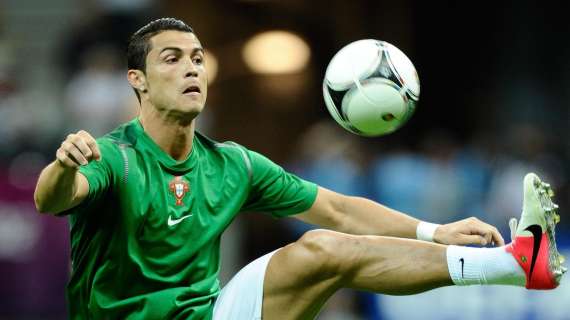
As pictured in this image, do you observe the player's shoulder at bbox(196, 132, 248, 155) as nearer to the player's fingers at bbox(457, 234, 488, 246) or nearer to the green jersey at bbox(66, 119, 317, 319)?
the green jersey at bbox(66, 119, 317, 319)

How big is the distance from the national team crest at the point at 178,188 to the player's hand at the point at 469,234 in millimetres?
1409

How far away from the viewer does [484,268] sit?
5.69 m

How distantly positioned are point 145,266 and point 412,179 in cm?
593

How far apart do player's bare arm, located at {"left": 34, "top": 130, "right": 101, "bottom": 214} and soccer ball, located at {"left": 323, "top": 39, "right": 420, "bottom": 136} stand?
61.3 inches

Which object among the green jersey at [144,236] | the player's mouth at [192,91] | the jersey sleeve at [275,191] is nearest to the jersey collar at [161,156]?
the green jersey at [144,236]

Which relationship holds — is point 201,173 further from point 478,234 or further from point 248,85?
point 248,85

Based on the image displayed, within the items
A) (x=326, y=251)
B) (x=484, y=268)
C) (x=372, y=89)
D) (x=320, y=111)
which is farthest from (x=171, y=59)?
(x=320, y=111)

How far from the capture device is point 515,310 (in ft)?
34.9

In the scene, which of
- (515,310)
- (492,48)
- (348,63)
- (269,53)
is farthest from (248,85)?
(348,63)

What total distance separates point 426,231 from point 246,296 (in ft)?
3.72

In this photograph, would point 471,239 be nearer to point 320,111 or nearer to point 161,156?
point 161,156

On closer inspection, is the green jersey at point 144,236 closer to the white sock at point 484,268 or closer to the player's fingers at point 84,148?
the player's fingers at point 84,148

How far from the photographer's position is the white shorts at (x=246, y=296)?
5.99 meters

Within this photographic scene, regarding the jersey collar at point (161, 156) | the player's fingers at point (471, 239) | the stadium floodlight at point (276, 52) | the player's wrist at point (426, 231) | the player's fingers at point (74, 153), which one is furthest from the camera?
the stadium floodlight at point (276, 52)
